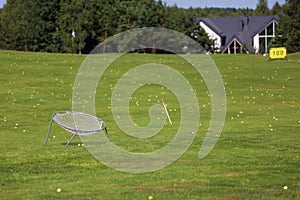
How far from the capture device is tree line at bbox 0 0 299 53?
103 m

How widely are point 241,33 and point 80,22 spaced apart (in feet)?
123

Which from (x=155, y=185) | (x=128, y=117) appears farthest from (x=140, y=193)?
(x=128, y=117)

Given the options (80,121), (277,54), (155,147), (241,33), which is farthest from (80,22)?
(155,147)

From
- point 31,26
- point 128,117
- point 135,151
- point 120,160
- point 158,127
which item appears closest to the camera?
point 120,160

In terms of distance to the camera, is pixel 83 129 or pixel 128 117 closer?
pixel 83 129

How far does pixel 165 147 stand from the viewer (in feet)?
62.3

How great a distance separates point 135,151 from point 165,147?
115cm

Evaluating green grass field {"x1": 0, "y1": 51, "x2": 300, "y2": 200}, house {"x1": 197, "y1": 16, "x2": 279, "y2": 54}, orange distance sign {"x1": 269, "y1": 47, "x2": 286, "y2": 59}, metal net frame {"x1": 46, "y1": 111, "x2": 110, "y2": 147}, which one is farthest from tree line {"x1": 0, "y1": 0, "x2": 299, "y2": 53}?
metal net frame {"x1": 46, "y1": 111, "x2": 110, "y2": 147}

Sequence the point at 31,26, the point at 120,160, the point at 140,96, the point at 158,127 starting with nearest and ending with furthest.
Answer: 1. the point at 120,160
2. the point at 158,127
3. the point at 140,96
4. the point at 31,26

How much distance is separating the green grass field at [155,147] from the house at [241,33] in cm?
7667

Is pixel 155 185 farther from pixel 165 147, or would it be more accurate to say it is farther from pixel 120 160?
pixel 165 147

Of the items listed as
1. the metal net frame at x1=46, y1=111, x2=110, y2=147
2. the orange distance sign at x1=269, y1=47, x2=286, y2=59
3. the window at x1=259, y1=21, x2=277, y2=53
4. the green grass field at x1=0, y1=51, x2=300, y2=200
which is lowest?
the window at x1=259, y1=21, x2=277, y2=53

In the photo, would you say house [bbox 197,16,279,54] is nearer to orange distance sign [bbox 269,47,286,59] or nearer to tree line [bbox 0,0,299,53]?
tree line [bbox 0,0,299,53]

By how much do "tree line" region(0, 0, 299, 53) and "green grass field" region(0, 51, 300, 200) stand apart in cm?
5841
